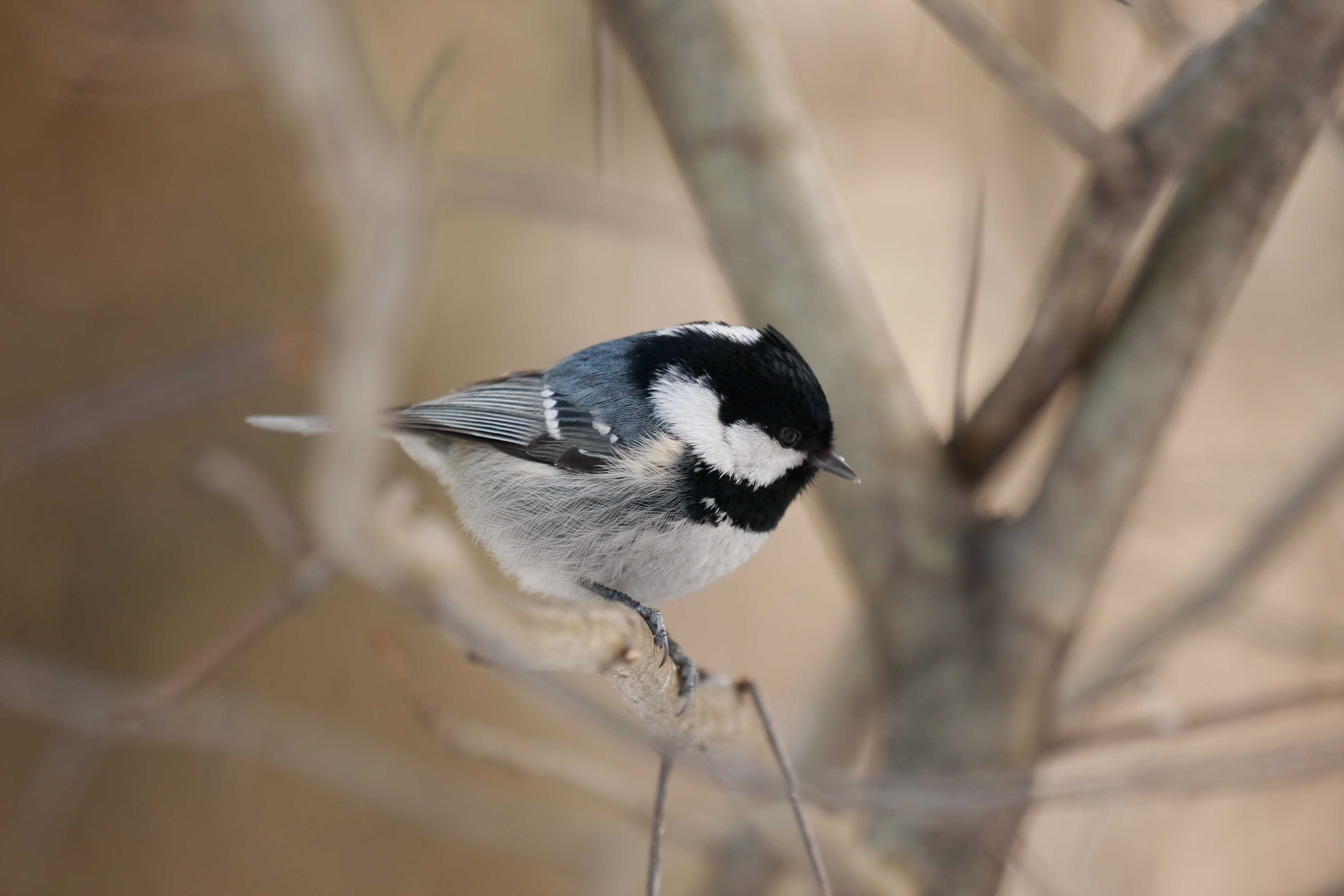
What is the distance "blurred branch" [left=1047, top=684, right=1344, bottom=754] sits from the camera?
106 centimetres

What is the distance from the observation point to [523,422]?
3.04 feet

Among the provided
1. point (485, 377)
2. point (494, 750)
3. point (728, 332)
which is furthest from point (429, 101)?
point (485, 377)

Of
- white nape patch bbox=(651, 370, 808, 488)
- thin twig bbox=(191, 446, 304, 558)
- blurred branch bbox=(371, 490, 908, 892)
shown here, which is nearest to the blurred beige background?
blurred branch bbox=(371, 490, 908, 892)

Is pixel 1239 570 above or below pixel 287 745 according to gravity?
above

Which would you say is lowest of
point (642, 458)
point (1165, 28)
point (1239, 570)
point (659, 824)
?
point (1239, 570)

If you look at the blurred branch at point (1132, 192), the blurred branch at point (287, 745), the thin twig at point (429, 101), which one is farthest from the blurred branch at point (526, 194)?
the blurred branch at point (1132, 192)

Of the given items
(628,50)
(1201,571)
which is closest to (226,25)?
(628,50)

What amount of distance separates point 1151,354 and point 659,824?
2.83ft

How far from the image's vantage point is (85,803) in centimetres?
170

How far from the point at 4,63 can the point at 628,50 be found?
1.12 m

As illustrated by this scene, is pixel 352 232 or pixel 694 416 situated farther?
pixel 694 416

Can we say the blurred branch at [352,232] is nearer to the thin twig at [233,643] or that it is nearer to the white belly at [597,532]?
the thin twig at [233,643]

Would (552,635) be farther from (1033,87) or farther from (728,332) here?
(1033,87)

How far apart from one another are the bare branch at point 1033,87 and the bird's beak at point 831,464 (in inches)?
17.3
